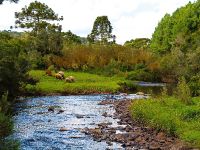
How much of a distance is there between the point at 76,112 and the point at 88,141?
32.9 ft

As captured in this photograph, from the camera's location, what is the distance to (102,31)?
113 m

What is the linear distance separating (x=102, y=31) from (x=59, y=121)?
87520mm

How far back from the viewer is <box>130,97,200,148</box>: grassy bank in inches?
795

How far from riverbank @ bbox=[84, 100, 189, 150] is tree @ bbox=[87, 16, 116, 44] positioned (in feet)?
284

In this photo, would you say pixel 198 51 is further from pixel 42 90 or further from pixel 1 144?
pixel 1 144

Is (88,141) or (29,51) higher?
(29,51)

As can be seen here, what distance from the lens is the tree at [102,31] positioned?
4417 inches

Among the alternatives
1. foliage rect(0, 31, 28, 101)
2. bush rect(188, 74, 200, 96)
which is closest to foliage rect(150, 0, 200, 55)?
bush rect(188, 74, 200, 96)

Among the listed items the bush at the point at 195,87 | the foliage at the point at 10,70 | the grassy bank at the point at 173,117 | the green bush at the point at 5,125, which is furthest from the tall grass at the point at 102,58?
the green bush at the point at 5,125

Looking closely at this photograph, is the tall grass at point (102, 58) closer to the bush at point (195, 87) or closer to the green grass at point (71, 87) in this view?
the green grass at point (71, 87)

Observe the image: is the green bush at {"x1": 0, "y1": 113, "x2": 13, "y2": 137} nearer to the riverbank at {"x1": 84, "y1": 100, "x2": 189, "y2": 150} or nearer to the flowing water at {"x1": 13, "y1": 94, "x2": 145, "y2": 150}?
the flowing water at {"x1": 13, "y1": 94, "x2": 145, "y2": 150}

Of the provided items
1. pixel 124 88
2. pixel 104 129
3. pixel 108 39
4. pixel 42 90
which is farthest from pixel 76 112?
pixel 108 39

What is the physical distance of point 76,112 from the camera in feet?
101

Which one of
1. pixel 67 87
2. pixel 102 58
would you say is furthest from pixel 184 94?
pixel 102 58
